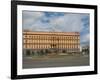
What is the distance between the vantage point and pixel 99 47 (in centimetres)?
214

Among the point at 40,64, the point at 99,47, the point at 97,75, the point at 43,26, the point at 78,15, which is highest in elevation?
the point at 78,15

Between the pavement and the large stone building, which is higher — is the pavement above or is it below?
below

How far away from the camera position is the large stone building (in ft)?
6.30

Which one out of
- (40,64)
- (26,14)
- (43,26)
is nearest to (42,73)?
(40,64)

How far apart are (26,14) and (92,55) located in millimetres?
811

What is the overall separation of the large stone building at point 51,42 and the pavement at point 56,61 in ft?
0.20

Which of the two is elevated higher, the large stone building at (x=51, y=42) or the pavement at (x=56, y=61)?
the large stone building at (x=51, y=42)

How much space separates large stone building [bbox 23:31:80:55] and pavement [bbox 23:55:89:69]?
0.06 m

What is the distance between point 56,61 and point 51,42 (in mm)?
195

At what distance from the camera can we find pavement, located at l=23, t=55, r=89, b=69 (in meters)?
1.92

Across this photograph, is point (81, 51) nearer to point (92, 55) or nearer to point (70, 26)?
point (92, 55)

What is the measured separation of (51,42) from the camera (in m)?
1.99

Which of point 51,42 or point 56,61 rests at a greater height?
point 51,42

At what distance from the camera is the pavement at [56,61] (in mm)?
1922
